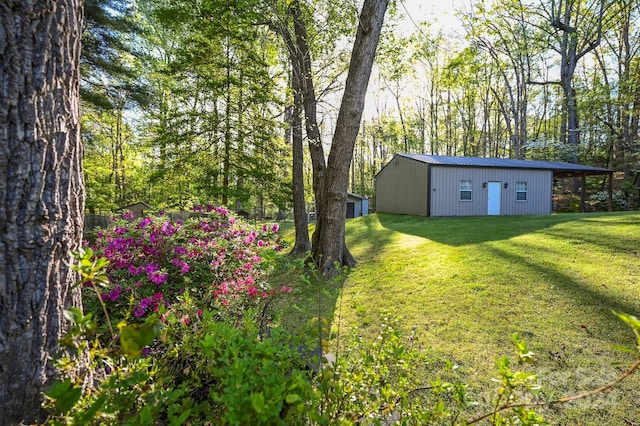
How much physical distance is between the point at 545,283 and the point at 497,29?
65.5 ft

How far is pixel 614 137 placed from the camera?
18.4m

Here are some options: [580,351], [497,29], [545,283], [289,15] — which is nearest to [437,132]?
[497,29]

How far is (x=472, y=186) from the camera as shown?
1410cm

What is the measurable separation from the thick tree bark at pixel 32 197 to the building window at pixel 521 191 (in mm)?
17199

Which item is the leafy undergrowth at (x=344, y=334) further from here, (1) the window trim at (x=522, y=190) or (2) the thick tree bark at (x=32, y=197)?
(1) the window trim at (x=522, y=190)

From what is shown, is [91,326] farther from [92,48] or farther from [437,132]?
[437,132]

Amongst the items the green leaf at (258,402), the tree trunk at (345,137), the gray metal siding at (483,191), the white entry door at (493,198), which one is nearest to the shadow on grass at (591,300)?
the tree trunk at (345,137)

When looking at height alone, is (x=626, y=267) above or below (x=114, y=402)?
below

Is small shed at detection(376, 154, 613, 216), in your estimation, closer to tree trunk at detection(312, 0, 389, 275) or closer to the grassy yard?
the grassy yard

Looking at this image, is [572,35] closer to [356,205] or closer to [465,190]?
[465,190]

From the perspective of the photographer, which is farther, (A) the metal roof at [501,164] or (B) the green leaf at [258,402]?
(A) the metal roof at [501,164]

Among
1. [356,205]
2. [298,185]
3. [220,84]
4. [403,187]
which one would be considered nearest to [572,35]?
[403,187]

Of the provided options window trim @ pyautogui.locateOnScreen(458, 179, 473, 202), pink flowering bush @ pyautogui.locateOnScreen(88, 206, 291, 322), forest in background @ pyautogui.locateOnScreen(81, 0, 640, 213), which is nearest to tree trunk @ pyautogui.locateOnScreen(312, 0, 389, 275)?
forest in background @ pyautogui.locateOnScreen(81, 0, 640, 213)

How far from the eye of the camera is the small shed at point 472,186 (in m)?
13.6
